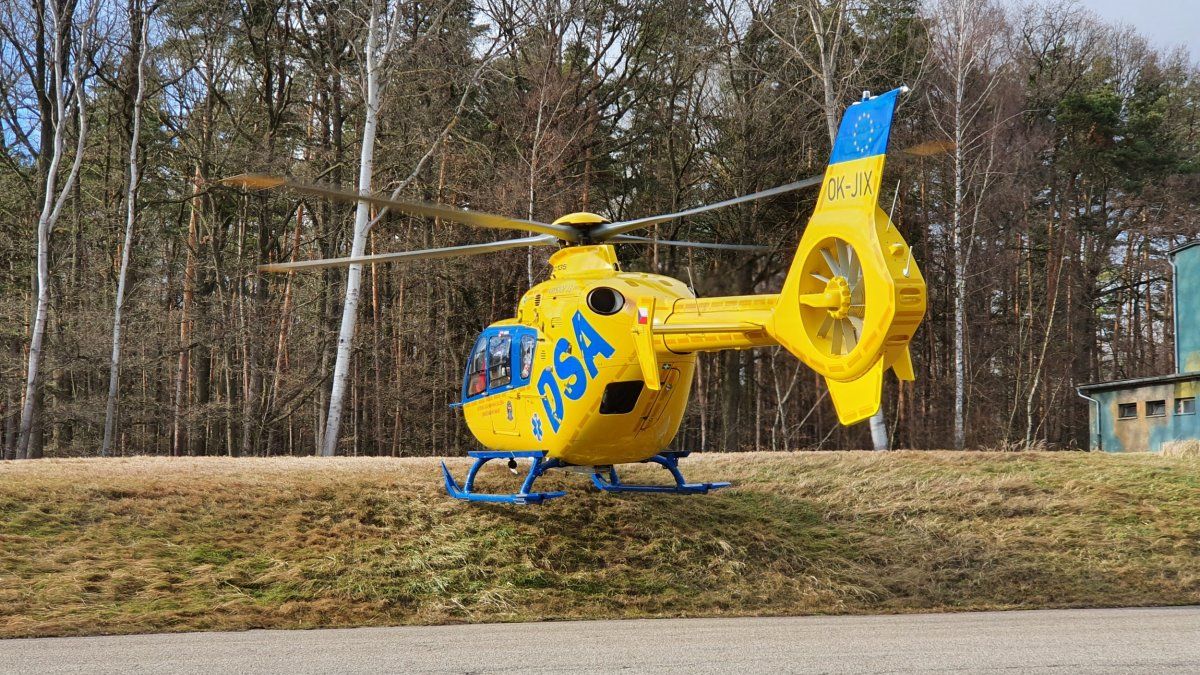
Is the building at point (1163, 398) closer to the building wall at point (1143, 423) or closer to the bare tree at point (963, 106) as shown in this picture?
the building wall at point (1143, 423)

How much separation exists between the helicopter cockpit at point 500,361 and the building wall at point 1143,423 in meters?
17.3

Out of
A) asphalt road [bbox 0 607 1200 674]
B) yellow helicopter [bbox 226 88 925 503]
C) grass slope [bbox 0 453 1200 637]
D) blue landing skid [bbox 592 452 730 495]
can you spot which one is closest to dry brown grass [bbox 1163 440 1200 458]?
grass slope [bbox 0 453 1200 637]

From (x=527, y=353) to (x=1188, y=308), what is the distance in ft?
72.8

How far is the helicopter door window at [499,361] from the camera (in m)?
12.1

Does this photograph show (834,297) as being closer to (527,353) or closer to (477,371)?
(527,353)

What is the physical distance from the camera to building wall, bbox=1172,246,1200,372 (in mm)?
26312

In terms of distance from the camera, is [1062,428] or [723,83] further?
[1062,428]

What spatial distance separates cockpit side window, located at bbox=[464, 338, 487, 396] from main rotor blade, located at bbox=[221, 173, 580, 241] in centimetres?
206

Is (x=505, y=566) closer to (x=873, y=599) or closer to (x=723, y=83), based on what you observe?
(x=873, y=599)

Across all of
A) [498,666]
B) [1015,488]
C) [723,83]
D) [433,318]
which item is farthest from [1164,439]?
[498,666]

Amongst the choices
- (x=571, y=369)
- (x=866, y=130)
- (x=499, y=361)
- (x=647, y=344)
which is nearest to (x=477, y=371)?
(x=499, y=361)

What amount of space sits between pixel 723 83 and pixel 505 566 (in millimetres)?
21706

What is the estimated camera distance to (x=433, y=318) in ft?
97.9

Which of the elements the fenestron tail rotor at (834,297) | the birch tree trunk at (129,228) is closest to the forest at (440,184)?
the birch tree trunk at (129,228)
